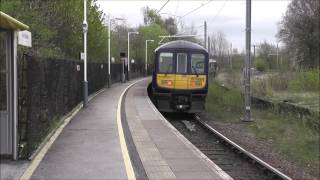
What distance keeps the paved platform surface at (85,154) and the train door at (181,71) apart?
743 centimetres

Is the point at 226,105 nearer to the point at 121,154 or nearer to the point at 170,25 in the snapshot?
the point at 121,154

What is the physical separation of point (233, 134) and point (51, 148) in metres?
9.83

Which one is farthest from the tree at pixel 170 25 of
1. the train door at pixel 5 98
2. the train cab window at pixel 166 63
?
the train door at pixel 5 98

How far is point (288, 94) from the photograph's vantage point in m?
36.0

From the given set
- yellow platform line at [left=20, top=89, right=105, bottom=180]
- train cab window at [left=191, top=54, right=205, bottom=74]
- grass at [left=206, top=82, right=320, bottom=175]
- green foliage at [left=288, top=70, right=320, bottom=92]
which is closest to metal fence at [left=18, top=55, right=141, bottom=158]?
yellow platform line at [left=20, top=89, right=105, bottom=180]

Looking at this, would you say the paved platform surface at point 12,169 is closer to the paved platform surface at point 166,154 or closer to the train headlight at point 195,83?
the paved platform surface at point 166,154

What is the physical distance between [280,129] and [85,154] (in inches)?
481

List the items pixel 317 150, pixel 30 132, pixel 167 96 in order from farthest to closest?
pixel 167 96 → pixel 317 150 → pixel 30 132

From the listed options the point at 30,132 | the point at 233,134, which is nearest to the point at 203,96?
the point at 233,134

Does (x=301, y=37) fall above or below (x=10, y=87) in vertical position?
above

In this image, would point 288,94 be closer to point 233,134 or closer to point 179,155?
point 233,134

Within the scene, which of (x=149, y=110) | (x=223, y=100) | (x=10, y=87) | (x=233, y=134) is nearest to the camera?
(x=10, y=87)

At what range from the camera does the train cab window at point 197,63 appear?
85.8ft

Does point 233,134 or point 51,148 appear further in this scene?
point 233,134
